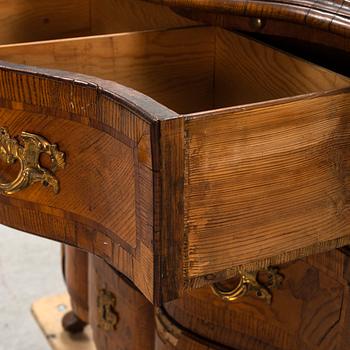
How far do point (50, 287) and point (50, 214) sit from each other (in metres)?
0.98

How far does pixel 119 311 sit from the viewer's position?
1159mm

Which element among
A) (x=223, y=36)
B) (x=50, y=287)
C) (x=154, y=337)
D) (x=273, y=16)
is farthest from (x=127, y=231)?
(x=50, y=287)

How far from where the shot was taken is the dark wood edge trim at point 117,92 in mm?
630

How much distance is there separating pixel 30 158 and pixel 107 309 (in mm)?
458

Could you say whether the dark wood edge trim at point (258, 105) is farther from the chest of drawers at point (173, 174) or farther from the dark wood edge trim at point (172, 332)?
the dark wood edge trim at point (172, 332)

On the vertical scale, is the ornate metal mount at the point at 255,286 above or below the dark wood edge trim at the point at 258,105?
below

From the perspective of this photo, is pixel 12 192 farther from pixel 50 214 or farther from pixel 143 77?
pixel 143 77

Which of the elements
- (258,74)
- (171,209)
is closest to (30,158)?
(171,209)

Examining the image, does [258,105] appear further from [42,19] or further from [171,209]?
[42,19]

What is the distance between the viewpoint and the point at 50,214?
2.62ft

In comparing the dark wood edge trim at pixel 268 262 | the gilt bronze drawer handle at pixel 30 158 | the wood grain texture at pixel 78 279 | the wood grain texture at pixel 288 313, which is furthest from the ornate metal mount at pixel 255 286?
the wood grain texture at pixel 78 279

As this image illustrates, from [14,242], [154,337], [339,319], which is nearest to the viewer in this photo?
[339,319]

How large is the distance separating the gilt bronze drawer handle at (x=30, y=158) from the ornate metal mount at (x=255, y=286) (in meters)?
0.24

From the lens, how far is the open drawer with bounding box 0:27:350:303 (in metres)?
0.65
